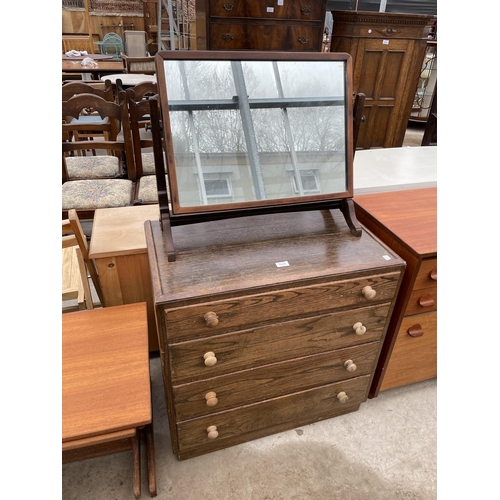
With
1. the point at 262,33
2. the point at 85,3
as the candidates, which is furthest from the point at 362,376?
the point at 85,3

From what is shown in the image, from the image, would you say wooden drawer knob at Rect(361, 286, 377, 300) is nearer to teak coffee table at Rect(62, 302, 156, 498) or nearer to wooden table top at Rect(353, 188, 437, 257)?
wooden table top at Rect(353, 188, 437, 257)

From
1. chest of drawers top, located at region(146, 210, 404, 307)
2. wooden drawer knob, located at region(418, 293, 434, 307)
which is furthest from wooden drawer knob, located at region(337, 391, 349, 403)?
chest of drawers top, located at region(146, 210, 404, 307)

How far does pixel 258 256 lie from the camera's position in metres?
1.27

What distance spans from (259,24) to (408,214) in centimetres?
169

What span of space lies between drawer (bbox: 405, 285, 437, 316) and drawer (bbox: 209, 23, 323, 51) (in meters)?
1.94

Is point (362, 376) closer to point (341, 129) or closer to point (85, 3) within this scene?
point (341, 129)

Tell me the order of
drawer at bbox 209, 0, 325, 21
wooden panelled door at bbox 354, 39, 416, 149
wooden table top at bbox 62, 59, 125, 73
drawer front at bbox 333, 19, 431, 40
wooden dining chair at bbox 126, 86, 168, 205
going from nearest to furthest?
drawer at bbox 209, 0, 325, 21 < wooden dining chair at bbox 126, 86, 168, 205 < drawer front at bbox 333, 19, 431, 40 < wooden panelled door at bbox 354, 39, 416, 149 < wooden table top at bbox 62, 59, 125, 73

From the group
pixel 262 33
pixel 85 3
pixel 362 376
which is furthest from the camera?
pixel 85 3

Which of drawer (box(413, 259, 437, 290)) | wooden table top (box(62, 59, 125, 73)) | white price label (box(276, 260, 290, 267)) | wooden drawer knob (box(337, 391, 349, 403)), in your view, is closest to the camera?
white price label (box(276, 260, 290, 267))

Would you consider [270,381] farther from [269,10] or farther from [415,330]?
[269,10]

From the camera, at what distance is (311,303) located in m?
1.26

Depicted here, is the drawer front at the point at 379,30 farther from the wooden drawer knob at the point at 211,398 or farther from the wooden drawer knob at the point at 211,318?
the wooden drawer knob at the point at 211,398

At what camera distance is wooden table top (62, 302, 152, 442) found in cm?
117

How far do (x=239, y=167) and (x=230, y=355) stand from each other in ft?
2.11
